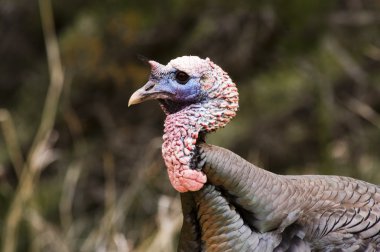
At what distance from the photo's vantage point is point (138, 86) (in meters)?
6.12

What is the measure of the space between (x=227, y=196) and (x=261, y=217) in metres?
0.14

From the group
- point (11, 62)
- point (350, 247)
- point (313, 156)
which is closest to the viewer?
point (350, 247)

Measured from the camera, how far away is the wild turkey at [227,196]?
339 cm

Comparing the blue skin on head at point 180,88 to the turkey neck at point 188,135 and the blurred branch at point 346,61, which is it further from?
the blurred branch at point 346,61

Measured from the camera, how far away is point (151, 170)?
5.61 metres

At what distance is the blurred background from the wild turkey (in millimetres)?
1806

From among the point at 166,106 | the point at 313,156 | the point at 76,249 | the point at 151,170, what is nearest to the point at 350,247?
the point at 166,106

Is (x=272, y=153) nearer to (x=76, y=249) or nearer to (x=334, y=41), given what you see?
(x=334, y=41)

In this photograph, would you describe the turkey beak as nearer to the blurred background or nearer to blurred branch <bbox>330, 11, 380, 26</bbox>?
the blurred background

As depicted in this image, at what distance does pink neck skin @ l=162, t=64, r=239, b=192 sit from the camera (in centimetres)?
340

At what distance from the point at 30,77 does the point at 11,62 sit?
0.17m

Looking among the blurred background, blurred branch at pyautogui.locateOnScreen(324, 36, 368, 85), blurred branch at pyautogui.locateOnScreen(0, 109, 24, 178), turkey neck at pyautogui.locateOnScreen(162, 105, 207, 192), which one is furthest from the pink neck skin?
blurred branch at pyautogui.locateOnScreen(324, 36, 368, 85)

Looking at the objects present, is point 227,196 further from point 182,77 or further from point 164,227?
point 164,227

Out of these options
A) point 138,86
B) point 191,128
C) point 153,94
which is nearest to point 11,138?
point 138,86
